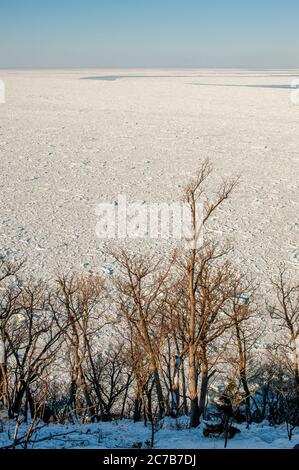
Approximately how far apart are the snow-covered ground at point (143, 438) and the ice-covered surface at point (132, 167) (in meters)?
7.50

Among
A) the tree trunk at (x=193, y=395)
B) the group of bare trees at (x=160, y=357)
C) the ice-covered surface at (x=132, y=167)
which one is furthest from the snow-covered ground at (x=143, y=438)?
the ice-covered surface at (x=132, y=167)

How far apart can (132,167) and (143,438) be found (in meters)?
20.0

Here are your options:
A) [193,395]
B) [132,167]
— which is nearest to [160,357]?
[193,395]

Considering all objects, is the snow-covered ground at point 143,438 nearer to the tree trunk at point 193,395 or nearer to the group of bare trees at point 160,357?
the tree trunk at point 193,395

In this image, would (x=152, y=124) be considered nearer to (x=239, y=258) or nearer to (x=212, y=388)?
(x=239, y=258)

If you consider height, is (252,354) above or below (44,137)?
below

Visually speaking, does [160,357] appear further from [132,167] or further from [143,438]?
[132,167]

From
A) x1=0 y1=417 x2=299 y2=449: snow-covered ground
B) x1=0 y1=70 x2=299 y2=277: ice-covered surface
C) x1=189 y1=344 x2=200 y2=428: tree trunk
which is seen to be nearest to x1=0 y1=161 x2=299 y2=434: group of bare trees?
x1=189 y1=344 x2=200 y2=428: tree trunk

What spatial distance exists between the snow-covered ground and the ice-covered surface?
295 inches

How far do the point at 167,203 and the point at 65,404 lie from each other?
481 inches

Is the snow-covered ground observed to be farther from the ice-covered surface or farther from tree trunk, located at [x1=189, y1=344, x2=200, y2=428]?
the ice-covered surface

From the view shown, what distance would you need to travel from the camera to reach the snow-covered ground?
5953 mm
